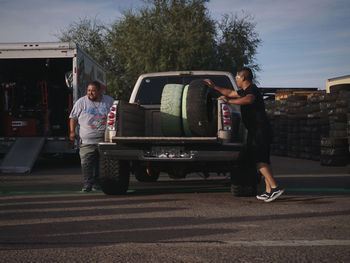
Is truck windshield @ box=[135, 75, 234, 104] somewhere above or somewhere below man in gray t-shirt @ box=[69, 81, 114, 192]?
above

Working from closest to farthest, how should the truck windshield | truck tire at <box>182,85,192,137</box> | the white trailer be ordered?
truck tire at <box>182,85,192,137</box>
the truck windshield
the white trailer

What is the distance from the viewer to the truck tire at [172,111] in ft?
26.3

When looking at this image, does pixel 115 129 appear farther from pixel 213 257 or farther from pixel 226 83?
pixel 213 257

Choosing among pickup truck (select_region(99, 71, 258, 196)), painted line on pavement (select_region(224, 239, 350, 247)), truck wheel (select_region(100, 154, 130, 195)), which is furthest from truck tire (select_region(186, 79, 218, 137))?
painted line on pavement (select_region(224, 239, 350, 247))

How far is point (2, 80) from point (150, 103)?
9.21m

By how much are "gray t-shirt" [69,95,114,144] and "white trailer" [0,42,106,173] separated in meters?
4.90

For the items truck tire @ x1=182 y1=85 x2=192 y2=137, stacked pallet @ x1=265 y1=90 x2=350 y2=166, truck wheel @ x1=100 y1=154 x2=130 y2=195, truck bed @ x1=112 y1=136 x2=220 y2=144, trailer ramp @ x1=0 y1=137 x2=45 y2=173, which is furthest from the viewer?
stacked pallet @ x1=265 y1=90 x2=350 y2=166

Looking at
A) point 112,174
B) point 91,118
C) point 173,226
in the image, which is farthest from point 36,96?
point 173,226

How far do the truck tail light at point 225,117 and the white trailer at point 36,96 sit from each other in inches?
288

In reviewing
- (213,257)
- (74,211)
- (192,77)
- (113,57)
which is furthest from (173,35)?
(213,257)

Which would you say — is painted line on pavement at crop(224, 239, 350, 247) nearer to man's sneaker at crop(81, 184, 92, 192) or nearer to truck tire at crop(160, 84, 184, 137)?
truck tire at crop(160, 84, 184, 137)

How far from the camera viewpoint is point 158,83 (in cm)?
954

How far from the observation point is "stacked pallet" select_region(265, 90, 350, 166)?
16.3 m

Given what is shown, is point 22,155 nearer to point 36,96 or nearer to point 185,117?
point 36,96
